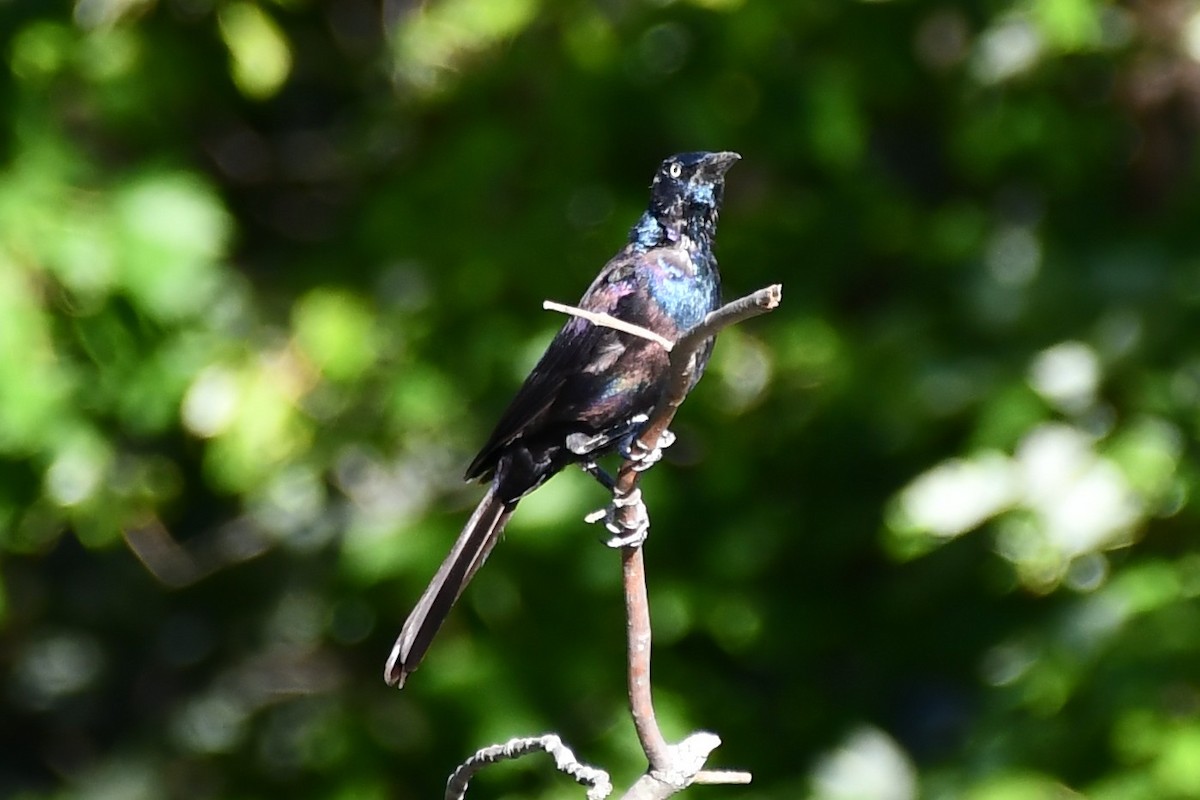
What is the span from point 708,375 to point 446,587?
1931 mm

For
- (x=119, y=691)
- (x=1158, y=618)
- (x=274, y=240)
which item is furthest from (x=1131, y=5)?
(x=119, y=691)

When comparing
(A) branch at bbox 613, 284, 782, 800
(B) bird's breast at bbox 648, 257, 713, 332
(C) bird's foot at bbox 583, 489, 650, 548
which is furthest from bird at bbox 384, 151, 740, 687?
(A) branch at bbox 613, 284, 782, 800

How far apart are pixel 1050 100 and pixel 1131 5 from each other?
35 cm

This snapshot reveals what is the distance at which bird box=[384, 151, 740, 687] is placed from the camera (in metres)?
2.58

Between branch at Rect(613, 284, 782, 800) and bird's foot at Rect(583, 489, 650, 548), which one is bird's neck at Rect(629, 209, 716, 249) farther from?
branch at Rect(613, 284, 782, 800)

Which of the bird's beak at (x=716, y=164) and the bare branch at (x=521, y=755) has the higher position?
the bird's beak at (x=716, y=164)

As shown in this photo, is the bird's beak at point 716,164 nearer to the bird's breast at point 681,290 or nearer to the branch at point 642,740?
the bird's breast at point 681,290

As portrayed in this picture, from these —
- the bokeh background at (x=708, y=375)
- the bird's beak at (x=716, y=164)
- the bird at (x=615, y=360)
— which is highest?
the bokeh background at (x=708, y=375)

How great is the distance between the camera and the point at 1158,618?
11.8 ft

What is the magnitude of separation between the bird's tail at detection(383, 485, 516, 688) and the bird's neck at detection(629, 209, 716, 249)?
0.46 m

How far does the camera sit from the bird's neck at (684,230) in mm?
2695

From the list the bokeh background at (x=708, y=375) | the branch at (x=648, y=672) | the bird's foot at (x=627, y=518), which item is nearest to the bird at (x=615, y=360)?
the bird's foot at (x=627, y=518)

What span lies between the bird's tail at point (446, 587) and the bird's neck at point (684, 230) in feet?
1.52

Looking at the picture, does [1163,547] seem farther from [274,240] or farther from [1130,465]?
[274,240]
